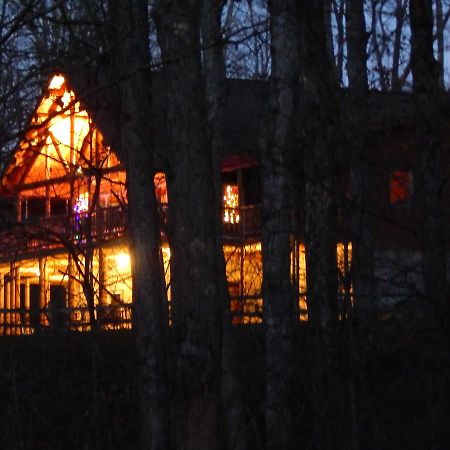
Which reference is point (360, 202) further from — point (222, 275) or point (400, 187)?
point (222, 275)

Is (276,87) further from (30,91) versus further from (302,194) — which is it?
(30,91)

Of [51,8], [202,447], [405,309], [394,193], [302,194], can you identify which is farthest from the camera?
[302,194]

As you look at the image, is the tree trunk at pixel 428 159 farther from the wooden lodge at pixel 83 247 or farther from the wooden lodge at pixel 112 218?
the wooden lodge at pixel 83 247

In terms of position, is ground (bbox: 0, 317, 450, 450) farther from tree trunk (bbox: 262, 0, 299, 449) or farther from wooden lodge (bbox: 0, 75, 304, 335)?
wooden lodge (bbox: 0, 75, 304, 335)

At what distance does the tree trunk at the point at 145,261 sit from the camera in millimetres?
11398

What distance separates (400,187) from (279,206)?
1.74 meters

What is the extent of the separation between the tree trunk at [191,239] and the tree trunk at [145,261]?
4.95 feet

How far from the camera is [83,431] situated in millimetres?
17109

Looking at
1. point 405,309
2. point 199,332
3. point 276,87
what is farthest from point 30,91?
point 276,87

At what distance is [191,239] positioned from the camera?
9.55 meters

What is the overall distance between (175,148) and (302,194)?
14.7 ft

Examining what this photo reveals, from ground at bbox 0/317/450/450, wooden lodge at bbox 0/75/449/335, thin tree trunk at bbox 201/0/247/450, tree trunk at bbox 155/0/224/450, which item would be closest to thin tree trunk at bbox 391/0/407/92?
wooden lodge at bbox 0/75/449/335

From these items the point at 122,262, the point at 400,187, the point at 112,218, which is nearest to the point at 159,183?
the point at 112,218

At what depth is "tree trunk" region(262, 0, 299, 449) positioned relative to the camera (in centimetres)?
1266
